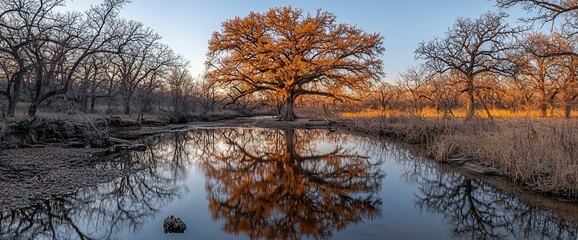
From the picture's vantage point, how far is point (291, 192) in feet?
25.3

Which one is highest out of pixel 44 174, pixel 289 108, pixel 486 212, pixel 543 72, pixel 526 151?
pixel 543 72

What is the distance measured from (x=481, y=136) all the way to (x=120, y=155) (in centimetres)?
1302

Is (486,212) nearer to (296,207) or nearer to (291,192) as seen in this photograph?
(296,207)

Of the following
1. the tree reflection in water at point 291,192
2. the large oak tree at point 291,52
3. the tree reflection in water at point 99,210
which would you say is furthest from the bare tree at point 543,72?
the tree reflection in water at point 99,210

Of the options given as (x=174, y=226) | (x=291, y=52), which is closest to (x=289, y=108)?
(x=291, y=52)

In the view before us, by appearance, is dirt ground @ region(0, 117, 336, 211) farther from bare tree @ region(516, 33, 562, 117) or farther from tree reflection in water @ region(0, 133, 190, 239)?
bare tree @ region(516, 33, 562, 117)

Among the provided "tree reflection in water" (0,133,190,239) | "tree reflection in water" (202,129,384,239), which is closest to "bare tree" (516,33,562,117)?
"tree reflection in water" (202,129,384,239)

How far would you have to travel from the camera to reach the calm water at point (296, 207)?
541 cm

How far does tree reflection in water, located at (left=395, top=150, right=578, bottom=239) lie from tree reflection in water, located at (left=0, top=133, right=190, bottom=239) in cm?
548

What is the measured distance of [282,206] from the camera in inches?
263

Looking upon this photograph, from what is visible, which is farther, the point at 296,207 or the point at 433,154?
the point at 433,154

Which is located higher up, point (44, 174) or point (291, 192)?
point (44, 174)

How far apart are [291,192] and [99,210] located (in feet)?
12.6

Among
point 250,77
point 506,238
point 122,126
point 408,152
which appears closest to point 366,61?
point 250,77
